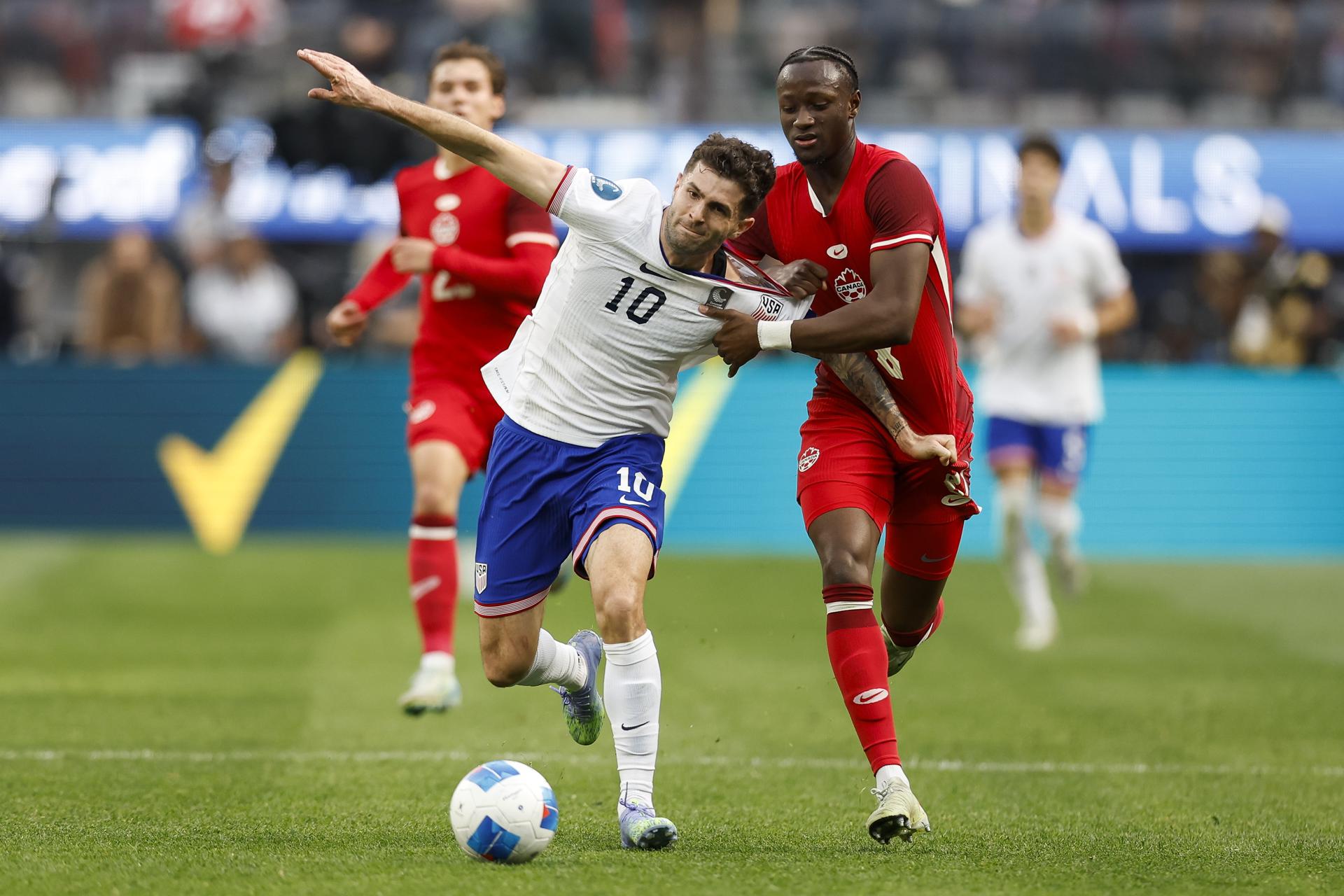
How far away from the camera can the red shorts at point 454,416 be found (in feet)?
26.2

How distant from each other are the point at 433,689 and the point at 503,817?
2845mm

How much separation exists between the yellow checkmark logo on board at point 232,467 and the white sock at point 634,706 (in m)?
10.2

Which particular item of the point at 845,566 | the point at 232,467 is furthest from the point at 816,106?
the point at 232,467

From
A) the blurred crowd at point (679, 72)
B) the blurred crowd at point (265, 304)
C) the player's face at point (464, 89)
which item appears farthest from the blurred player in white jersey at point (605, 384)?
the blurred crowd at point (679, 72)

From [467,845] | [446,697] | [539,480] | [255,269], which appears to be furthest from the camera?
[255,269]

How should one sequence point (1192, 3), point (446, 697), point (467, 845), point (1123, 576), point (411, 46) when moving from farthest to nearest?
point (1192, 3) < point (411, 46) < point (1123, 576) < point (446, 697) < point (467, 845)

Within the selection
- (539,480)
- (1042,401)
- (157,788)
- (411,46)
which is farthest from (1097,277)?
(411,46)

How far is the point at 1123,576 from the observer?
14.4 m

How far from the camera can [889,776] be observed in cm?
536

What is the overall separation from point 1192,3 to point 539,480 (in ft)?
57.2

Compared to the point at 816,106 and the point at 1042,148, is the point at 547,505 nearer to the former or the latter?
the point at 816,106

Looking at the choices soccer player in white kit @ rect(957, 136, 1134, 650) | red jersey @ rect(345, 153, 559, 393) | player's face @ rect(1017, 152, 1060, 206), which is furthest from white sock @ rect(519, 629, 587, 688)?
player's face @ rect(1017, 152, 1060, 206)

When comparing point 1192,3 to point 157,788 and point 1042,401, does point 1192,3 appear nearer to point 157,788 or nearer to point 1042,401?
point 1042,401

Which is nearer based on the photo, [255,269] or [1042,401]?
[1042,401]
